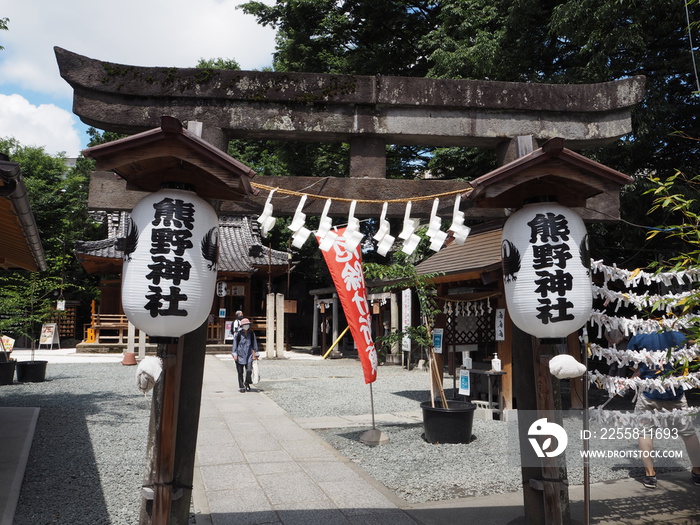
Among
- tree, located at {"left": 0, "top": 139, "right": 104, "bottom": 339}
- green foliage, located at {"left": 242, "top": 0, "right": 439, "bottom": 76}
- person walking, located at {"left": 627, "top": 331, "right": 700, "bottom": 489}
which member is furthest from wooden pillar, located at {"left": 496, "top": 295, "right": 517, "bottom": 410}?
tree, located at {"left": 0, "top": 139, "right": 104, "bottom": 339}

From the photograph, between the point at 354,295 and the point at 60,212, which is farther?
the point at 60,212

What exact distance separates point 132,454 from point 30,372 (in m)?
8.54

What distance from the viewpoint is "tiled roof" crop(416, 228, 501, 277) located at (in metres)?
9.71

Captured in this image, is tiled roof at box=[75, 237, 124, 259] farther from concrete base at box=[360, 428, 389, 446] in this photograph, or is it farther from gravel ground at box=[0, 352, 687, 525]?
concrete base at box=[360, 428, 389, 446]

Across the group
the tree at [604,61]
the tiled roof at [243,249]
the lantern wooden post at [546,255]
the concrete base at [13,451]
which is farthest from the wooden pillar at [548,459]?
the tiled roof at [243,249]

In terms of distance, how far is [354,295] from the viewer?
7809 millimetres

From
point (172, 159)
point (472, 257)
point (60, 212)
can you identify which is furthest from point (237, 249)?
point (172, 159)

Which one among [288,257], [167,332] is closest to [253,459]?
[167,332]

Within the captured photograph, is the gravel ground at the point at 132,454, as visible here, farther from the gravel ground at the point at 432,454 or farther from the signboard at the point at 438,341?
the signboard at the point at 438,341

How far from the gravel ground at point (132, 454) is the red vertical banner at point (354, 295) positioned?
1462 millimetres

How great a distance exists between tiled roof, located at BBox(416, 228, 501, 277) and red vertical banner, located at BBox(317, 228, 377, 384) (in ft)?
9.07

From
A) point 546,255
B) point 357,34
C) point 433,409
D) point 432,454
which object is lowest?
point 432,454

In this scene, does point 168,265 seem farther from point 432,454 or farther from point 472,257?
point 472,257

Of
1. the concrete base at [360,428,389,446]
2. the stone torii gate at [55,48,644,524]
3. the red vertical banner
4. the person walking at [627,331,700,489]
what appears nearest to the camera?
the stone torii gate at [55,48,644,524]
